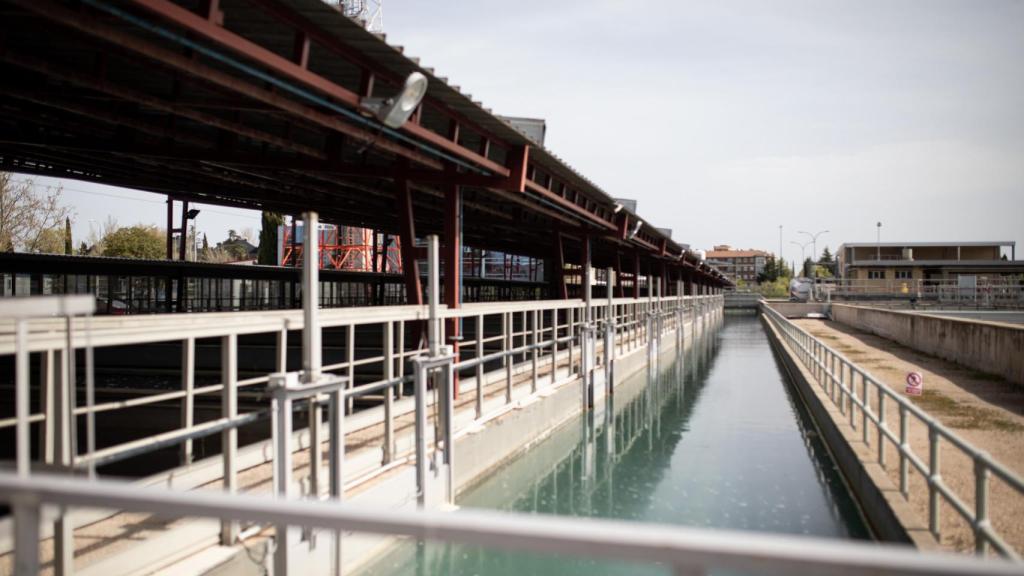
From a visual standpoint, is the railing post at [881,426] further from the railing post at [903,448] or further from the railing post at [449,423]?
the railing post at [449,423]

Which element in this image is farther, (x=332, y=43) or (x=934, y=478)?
(x=332, y=43)

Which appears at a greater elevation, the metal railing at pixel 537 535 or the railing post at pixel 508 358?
the metal railing at pixel 537 535

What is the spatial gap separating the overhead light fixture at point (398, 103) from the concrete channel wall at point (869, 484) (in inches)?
237

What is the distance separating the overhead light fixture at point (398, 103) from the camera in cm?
814

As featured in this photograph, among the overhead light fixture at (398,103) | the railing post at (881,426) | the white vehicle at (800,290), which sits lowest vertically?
the railing post at (881,426)

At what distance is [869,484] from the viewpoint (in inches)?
320

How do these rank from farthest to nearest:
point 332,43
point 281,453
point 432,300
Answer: point 432,300
point 332,43
point 281,453

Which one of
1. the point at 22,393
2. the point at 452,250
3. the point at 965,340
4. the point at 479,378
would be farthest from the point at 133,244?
the point at 22,393

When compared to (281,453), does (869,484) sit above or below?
below

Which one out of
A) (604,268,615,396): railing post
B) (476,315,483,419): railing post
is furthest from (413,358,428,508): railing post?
(604,268,615,396): railing post

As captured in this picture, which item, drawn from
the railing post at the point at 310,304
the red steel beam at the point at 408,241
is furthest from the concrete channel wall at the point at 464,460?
the red steel beam at the point at 408,241

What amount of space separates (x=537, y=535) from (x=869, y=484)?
761 centimetres

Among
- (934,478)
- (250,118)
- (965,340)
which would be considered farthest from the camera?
(965,340)

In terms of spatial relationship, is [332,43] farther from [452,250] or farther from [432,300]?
[452,250]
